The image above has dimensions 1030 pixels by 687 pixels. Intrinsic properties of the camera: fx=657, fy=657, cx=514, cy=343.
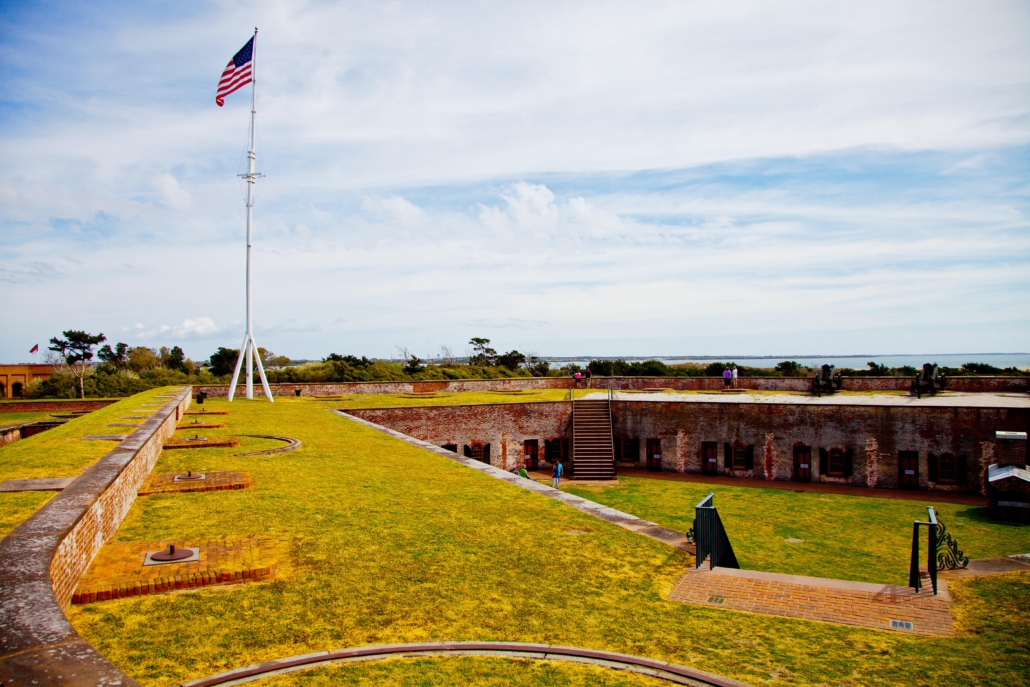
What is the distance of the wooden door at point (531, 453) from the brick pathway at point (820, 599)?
59.0 feet

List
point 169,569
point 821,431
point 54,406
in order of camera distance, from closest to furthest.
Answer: point 169,569 → point 821,431 → point 54,406

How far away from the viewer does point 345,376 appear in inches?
1683

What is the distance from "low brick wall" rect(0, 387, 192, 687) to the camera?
9.69 ft

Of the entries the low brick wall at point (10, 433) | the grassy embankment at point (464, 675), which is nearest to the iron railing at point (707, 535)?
the grassy embankment at point (464, 675)

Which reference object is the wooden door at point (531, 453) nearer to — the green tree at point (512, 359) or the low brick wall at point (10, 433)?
the low brick wall at point (10, 433)

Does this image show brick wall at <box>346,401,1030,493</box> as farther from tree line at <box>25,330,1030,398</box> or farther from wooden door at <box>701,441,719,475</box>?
tree line at <box>25,330,1030,398</box>

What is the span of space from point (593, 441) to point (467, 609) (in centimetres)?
1854

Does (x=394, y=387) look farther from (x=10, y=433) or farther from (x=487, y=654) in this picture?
(x=487, y=654)

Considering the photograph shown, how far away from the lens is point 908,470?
20719 mm

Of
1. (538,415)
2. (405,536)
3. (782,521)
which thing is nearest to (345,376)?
(538,415)

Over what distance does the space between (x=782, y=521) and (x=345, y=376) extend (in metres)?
32.2

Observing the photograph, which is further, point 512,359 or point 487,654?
point 512,359

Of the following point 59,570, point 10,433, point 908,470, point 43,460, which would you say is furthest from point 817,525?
point 10,433

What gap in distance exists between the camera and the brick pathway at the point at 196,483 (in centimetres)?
1002
